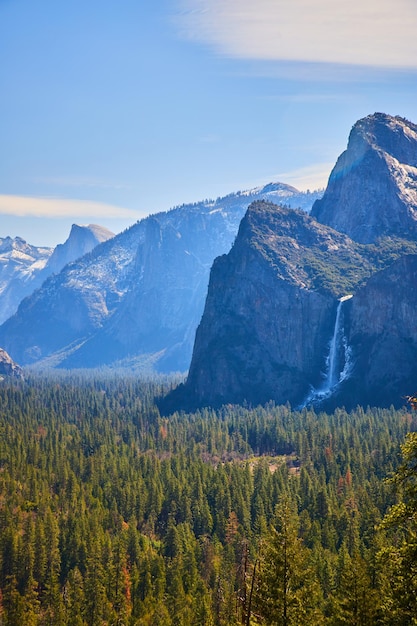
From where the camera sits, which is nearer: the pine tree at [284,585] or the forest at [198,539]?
the pine tree at [284,585]

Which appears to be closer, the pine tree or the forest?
the pine tree

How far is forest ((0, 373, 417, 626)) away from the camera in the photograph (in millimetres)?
51344

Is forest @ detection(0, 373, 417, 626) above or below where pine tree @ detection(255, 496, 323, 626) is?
below

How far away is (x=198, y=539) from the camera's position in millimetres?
135625

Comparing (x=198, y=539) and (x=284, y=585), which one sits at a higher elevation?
(x=284, y=585)

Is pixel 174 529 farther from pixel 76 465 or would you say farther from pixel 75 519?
pixel 76 465

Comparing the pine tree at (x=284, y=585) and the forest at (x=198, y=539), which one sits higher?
the pine tree at (x=284, y=585)

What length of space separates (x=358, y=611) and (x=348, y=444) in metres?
141

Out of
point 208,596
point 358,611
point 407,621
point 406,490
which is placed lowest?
point 208,596

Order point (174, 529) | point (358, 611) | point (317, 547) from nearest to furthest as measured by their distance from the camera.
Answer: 1. point (358, 611)
2. point (317, 547)
3. point (174, 529)

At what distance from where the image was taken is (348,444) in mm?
193125

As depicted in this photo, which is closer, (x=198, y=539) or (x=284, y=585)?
(x=284, y=585)

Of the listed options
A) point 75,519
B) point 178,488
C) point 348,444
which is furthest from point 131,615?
point 348,444

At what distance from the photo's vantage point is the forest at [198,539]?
51344 mm
